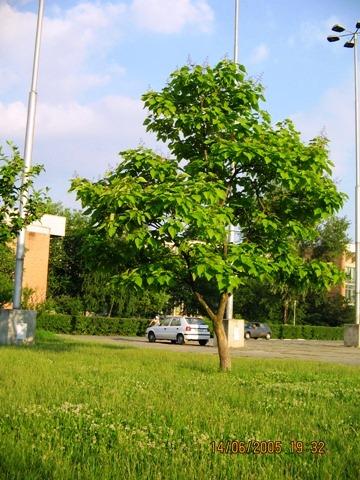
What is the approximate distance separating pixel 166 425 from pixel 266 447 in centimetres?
133

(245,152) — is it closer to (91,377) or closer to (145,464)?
(91,377)

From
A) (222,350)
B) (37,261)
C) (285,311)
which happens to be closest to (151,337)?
(37,261)

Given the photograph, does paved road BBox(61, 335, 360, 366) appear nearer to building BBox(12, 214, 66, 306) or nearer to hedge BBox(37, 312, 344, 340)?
hedge BBox(37, 312, 344, 340)

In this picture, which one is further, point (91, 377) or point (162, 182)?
point (162, 182)

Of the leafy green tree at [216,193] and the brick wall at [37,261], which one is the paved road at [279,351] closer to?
the leafy green tree at [216,193]

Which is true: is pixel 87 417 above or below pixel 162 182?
below

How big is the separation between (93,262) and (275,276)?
4.16 metres

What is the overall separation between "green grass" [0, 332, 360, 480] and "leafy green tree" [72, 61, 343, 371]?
252 cm

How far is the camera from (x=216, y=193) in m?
12.2

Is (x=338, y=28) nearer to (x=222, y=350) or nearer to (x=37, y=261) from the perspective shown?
(x=222, y=350)

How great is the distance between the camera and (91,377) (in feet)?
36.8

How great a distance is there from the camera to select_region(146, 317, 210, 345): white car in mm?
36281

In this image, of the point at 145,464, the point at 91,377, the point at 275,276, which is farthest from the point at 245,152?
the point at 145,464

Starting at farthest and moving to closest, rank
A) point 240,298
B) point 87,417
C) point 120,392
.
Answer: point 240,298, point 120,392, point 87,417
